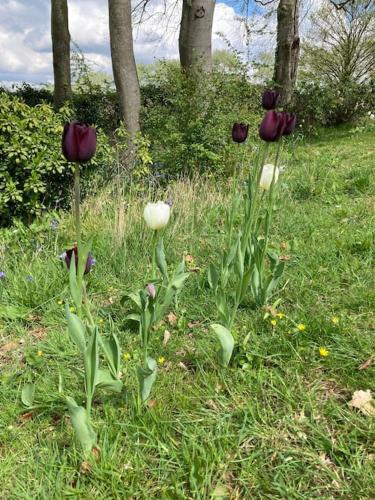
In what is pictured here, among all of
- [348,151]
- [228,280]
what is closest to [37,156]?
[228,280]

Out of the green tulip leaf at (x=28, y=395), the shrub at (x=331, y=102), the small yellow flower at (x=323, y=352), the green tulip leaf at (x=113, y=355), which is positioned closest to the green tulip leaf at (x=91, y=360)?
the green tulip leaf at (x=113, y=355)

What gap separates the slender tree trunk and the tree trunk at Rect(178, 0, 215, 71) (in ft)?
6.93

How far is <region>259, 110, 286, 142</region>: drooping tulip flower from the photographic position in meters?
1.96

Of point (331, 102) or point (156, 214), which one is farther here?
point (331, 102)

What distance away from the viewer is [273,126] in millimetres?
1963

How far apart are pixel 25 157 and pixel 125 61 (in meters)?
3.08

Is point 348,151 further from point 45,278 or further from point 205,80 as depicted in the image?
point 45,278

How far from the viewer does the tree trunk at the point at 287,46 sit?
10.7 metres

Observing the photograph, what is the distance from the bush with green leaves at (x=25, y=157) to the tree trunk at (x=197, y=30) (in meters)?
3.61

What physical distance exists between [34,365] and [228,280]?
118cm

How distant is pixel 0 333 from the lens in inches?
101

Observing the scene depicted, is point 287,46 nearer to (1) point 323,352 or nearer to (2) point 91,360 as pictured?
(1) point 323,352

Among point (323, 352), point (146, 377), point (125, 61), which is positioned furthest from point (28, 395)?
point (125, 61)

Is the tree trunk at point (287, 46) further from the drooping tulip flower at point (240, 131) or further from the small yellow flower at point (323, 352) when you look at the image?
the small yellow flower at point (323, 352)
